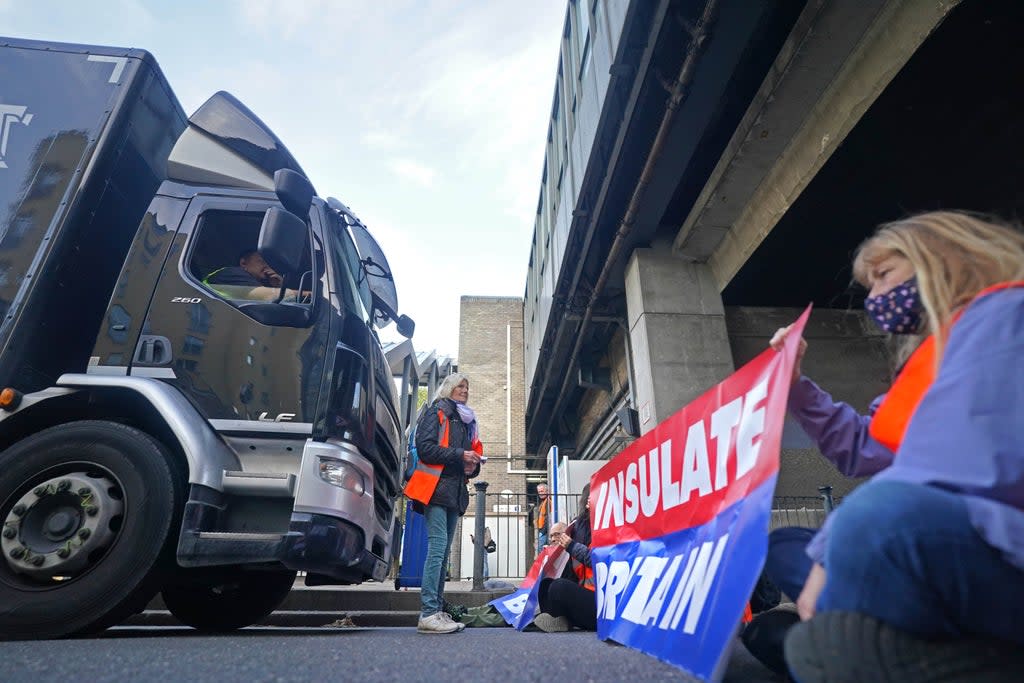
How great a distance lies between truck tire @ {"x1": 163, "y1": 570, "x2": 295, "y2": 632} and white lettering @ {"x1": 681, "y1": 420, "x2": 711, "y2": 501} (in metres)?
3.27

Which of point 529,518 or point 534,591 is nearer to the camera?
point 534,591

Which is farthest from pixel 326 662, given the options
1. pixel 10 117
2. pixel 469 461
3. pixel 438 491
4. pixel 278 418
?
pixel 10 117

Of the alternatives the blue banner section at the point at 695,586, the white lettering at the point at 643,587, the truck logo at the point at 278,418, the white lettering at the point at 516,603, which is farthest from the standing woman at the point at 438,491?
the white lettering at the point at 643,587

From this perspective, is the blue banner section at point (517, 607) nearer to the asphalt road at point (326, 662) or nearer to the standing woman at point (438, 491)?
the standing woman at point (438, 491)

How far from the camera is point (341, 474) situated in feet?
10.5

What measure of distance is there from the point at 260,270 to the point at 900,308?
12.4 ft

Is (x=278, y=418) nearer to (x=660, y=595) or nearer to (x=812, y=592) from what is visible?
(x=660, y=595)

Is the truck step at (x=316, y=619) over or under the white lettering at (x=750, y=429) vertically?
under

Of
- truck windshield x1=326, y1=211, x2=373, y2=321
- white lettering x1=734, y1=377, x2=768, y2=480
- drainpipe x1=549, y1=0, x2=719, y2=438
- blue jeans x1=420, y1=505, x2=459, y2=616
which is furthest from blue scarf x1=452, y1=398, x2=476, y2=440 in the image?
drainpipe x1=549, y1=0, x2=719, y2=438

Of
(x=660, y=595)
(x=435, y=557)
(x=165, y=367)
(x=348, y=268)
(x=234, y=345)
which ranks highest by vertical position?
(x=348, y=268)

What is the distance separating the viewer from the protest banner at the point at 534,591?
13.6 feet

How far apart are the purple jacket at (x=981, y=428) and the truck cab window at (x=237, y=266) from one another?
348 cm

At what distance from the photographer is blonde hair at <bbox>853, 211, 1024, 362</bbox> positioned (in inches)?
44.6

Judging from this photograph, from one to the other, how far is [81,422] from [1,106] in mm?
2403
